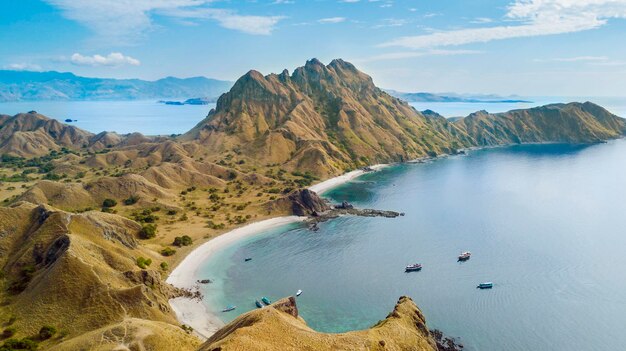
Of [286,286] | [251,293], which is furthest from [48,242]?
[286,286]

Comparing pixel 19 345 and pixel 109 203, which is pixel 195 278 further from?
pixel 109 203

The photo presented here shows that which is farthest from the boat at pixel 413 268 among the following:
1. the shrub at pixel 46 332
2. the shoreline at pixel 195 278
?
the shrub at pixel 46 332

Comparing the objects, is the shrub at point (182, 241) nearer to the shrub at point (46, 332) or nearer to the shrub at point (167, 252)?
the shrub at point (167, 252)

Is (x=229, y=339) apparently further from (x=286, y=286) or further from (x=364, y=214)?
(x=364, y=214)

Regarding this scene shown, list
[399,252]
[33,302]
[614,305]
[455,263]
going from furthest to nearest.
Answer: [399,252] → [455,263] → [614,305] → [33,302]

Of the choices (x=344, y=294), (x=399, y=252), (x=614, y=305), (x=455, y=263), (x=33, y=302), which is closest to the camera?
(x=33, y=302)

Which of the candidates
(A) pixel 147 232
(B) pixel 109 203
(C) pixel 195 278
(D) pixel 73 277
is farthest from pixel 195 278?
(B) pixel 109 203

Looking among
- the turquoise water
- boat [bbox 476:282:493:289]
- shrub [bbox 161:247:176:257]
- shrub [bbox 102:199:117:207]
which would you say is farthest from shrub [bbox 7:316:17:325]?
boat [bbox 476:282:493:289]

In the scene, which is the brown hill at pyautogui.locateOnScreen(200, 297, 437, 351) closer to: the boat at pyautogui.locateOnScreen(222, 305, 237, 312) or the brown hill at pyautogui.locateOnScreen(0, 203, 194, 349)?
the brown hill at pyautogui.locateOnScreen(0, 203, 194, 349)
